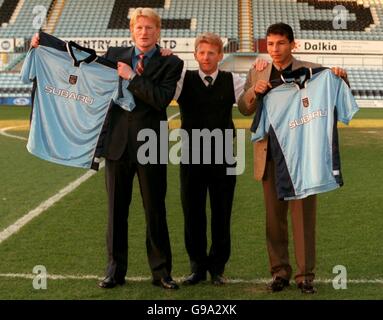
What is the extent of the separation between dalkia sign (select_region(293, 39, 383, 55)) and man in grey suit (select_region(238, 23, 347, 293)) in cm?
2643

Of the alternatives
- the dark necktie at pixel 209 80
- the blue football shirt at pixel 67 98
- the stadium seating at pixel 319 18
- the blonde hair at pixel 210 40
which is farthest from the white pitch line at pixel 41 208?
the stadium seating at pixel 319 18

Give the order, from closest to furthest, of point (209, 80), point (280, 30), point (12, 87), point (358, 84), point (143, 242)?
point (280, 30), point (209, 80), point (143, 242), point (12, 87), point (358, 84)

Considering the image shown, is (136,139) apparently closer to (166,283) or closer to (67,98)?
(67,98)

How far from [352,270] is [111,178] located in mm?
1731

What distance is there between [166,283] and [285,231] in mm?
807

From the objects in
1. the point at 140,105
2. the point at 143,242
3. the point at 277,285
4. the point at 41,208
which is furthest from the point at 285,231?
the point at 41,208

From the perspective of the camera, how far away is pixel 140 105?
411 centimetres

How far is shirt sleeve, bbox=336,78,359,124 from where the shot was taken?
4.18 m

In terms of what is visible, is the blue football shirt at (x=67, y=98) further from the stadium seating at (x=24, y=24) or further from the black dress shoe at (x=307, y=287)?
the stadium seating at (x=24, y=24)

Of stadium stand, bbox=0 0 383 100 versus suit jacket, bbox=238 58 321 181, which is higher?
stadium stand, bbox=0 0 383 100

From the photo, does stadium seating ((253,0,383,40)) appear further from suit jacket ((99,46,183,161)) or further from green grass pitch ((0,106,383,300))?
suit jacket ((99,46,183,161))

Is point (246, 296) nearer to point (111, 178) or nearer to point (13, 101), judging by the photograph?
point (111, 178)

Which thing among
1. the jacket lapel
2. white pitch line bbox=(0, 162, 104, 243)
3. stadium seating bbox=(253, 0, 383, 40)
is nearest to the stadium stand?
stadium seating bbox=(253, 0, 383, 40)
